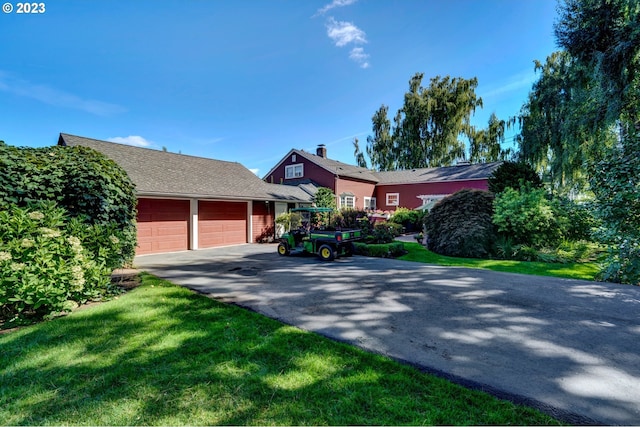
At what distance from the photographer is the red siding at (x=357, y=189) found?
2342cm

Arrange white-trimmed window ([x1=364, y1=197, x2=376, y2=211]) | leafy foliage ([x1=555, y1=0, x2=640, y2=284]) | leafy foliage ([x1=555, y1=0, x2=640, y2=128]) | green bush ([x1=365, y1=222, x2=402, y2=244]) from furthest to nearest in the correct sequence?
white-trimmed window ([x1=364, y1=197, x2=376, y2=211]) < green bush ([x1=365, y1=222, x2=402, y2=244]) < leafy foliage ([x1=555, y1=0, x2=640, y2=128]) < leafy foliage ([x1=555, y1=0, x2=640, y2=284])

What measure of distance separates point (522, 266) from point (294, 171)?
66.0ft

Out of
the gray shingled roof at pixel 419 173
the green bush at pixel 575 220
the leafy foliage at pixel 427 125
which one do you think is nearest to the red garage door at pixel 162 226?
the gray shingled roof at pixel 419 173

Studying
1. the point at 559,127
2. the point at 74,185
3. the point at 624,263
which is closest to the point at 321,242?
the point at 74,185

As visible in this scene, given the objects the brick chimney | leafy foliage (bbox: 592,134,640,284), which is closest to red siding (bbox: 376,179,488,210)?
the brick chimney

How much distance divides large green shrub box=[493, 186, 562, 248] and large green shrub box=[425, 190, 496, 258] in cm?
50

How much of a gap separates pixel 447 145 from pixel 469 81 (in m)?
7.05

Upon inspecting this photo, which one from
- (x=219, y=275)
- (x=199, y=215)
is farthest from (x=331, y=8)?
(x=199, y=215)

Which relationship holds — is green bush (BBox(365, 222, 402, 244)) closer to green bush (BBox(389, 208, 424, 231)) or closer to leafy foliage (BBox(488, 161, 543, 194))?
leafy foliage (BBox(488, 161, 543, 194))

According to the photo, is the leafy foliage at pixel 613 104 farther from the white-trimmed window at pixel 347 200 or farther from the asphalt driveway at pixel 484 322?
the white-trimmed window at pixel 347 200

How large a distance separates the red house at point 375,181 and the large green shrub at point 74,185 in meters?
15.9

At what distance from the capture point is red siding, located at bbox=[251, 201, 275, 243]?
650 inches

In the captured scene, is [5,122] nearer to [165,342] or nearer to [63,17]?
[63,17]

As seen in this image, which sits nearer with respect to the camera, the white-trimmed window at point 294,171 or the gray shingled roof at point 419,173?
the gray shingled roof at point 419,173
